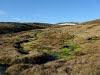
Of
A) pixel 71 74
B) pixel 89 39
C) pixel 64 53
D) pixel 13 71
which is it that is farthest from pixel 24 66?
pixel 89 39

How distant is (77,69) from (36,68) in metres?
6.64

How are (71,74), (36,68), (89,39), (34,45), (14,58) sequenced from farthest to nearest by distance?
(89,39) < (34,45) < (14,58) < (36,68) < (71,74)

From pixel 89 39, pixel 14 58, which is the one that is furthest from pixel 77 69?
pixel 89 39

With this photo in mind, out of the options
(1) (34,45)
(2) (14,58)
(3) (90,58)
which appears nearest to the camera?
(3) (90,58)

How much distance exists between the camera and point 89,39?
84.9 metres

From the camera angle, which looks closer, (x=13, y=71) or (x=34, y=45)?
(x=13, y=71)

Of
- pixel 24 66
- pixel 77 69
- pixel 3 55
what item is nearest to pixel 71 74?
pixel 77 69

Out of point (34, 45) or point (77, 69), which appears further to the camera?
point (34, 45)

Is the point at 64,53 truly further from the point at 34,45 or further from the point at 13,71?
→ the point at 13,71

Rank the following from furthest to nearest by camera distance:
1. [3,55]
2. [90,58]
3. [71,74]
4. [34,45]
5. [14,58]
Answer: [34,45] < [3,55] < [14,58] < [90,58] < [71,74]

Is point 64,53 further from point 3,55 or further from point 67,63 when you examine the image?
point 67,63

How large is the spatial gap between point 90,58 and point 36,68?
9.93 meters

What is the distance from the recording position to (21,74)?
4047 centimetres

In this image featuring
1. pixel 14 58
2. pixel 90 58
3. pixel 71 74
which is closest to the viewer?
pixel 71 74
